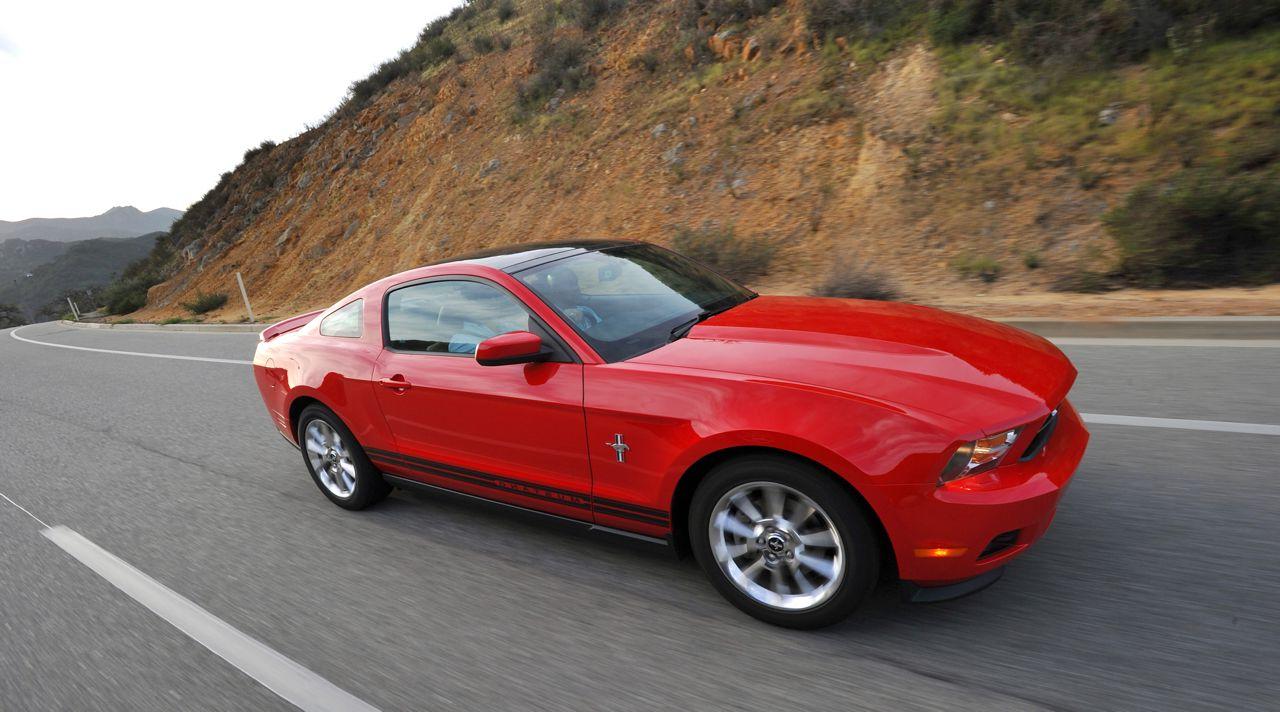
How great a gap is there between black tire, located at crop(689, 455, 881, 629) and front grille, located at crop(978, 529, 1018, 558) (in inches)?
13.8

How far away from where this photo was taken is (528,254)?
13.5 feet

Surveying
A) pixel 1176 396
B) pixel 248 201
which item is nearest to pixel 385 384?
pixel 1176 396

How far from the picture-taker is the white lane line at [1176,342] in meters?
5.59

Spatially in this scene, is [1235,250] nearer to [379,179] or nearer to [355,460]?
[355,460]

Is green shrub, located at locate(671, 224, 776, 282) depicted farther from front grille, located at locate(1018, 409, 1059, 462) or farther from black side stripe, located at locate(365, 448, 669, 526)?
front grille, located at locate(1018, 409, 1059, 462)

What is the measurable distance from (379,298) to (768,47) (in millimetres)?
13500

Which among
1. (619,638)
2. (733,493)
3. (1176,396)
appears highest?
(733,493)

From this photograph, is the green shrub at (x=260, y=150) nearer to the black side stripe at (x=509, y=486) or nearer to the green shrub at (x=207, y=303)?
the green shrub at (x=207, y=303)

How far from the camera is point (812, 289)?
9961mm

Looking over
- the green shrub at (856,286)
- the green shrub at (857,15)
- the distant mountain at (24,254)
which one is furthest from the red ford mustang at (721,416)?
the distant mountain at (24,254)

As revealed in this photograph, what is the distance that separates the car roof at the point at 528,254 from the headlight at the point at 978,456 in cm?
220

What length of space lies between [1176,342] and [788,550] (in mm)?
4813

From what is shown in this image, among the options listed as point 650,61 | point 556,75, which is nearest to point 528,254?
point 650,61

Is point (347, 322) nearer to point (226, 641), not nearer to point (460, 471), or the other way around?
point (460, 471)
